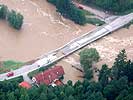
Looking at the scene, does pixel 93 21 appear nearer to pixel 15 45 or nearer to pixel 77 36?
pixel 77 36

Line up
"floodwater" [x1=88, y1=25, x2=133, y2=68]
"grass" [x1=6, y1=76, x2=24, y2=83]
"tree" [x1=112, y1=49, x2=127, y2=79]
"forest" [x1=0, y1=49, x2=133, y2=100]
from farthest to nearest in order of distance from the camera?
"floodwater" [x1=88, y1=25, x2=133, y2=68]
"grass" [x1=6, y1=76, x2=24, y2=83]
"tree" [x1=112, y1=49, x2=127, y2=79]
"forest" [x1=0, y1=49, x2=133, y2=100]

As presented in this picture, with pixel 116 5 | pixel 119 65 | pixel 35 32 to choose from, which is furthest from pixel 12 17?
pixel 119 65

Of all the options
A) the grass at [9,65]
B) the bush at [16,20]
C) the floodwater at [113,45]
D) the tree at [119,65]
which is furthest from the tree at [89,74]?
the bush at [16,20]

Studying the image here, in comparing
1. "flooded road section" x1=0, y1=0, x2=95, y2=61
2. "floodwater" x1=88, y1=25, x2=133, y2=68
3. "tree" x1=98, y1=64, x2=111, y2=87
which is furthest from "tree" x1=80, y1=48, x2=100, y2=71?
"flooded road section" x1=0, y1=0, x2=95, y2=61

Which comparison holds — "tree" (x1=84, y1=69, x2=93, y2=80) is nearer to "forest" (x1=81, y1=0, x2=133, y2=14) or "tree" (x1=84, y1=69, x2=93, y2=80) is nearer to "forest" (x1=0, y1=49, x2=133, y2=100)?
"forest" (x1=0, y1=49, x2=133, y2=100)

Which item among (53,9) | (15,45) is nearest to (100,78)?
(15,45)

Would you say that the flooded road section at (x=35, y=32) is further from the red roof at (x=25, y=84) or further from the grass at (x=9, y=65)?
the red roof at (x=25, y=84)
